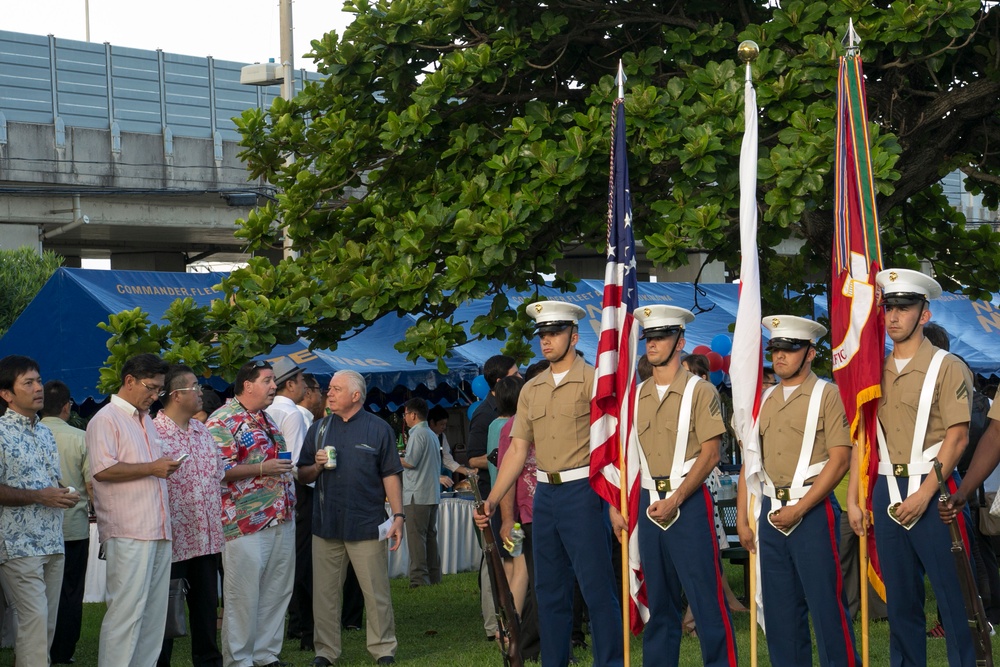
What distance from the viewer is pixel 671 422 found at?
7.54 metres

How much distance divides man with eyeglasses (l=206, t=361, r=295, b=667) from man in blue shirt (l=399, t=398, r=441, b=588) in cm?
525

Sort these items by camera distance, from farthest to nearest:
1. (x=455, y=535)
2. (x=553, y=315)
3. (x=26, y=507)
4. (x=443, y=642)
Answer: (x=455, y=535) → (x=443, y=642) → (x=26, y=507) → (x=553, y=315)

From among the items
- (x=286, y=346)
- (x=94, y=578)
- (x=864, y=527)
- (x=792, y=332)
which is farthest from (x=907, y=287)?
(x=286, y=346)

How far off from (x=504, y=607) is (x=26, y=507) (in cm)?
282

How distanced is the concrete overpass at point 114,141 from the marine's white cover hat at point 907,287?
2114cm

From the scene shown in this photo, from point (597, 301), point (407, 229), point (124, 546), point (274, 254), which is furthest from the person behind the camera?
point (274, 254)

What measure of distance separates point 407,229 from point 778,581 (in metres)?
3.74

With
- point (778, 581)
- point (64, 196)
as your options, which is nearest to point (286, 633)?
point (778, 581)

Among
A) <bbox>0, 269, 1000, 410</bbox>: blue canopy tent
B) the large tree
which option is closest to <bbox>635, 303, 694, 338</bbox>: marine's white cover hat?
the large tree

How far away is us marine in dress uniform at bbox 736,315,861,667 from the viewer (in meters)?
7.11

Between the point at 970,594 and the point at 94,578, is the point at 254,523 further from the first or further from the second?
the point at 94,578

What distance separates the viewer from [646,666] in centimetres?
764

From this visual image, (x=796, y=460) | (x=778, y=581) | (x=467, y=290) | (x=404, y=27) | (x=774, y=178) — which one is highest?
(x=404, y=27)

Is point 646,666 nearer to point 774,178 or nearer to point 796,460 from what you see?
point 796,460
